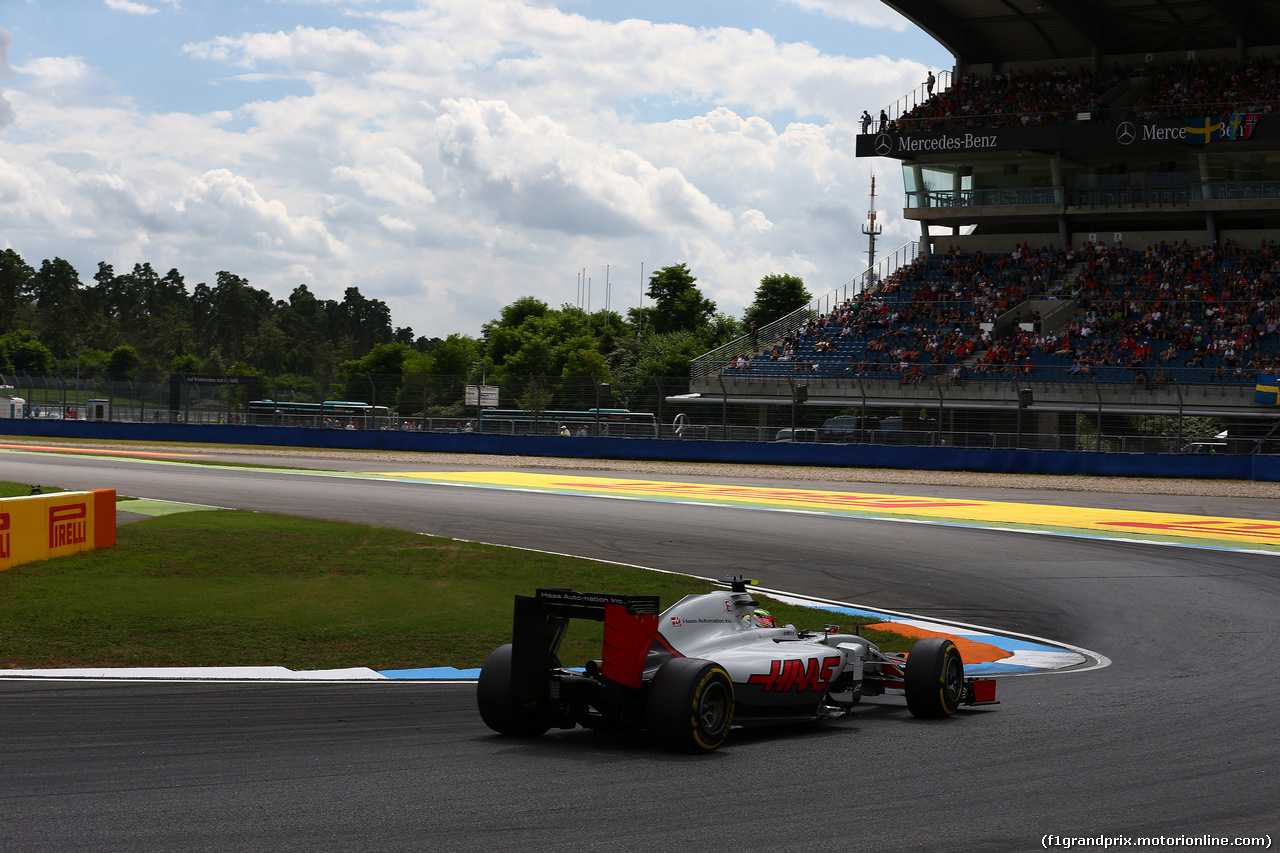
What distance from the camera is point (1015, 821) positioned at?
5250 millimetres

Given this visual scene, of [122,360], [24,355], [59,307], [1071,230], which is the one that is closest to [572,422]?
[1071,230]

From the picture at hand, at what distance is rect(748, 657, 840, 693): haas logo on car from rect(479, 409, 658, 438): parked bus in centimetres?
3126

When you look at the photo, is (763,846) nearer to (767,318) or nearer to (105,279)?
(767,318)

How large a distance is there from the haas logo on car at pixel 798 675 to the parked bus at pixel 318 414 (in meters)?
37.6

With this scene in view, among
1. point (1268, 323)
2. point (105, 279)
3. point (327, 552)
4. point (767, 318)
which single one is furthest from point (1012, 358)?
point (105, 279)

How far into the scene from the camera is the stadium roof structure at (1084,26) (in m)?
47.0

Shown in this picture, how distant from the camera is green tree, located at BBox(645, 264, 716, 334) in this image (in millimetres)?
100688

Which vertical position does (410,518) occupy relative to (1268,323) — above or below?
below

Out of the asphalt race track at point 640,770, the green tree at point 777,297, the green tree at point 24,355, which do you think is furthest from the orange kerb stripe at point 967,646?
the green tree at point 24,355

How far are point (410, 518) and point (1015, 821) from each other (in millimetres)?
16005

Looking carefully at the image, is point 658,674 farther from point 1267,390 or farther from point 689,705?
point 1267,390

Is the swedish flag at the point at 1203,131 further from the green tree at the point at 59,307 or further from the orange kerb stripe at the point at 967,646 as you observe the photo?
the green tree at the point at 59,307

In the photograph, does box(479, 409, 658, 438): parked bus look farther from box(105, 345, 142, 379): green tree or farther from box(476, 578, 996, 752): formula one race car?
box(105, 345, 142, 379): green tree

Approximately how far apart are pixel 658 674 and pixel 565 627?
23.6 inches
